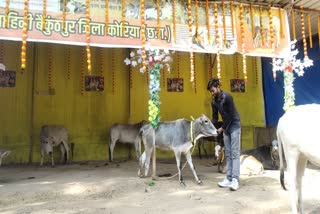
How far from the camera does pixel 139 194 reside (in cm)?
504

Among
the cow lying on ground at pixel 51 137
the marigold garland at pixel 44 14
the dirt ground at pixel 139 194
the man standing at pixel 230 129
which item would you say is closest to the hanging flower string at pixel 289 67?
the dirt ground at pixel 139 194

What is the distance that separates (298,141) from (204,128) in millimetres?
2275

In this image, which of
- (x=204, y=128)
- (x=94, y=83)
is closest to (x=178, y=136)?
(x=204, y=128)

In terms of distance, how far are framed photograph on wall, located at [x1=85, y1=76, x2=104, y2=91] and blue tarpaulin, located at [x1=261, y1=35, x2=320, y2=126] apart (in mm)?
5379

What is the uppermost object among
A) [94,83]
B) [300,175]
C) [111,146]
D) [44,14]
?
[44,14]

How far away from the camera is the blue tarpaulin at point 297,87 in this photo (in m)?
9.09

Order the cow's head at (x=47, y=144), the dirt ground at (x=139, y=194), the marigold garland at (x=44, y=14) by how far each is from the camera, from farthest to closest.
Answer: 1. the cow's head at (x=47, y=144)
2. the marigold garland at (x=44, y=14)
3. the dirt ground at (x=139, y=194)

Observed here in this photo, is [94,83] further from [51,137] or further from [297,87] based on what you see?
[297,87]

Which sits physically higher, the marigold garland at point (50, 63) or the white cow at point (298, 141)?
the marigold garland at point (50, 63)

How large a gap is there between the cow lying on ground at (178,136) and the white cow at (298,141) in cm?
193

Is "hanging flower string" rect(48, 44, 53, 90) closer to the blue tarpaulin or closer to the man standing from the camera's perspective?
the man standing

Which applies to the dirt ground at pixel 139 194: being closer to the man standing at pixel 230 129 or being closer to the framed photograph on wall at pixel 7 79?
the man standing at pixel 230 129

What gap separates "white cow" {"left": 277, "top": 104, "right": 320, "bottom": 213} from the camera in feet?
11.6

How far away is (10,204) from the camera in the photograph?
4.51 meters
